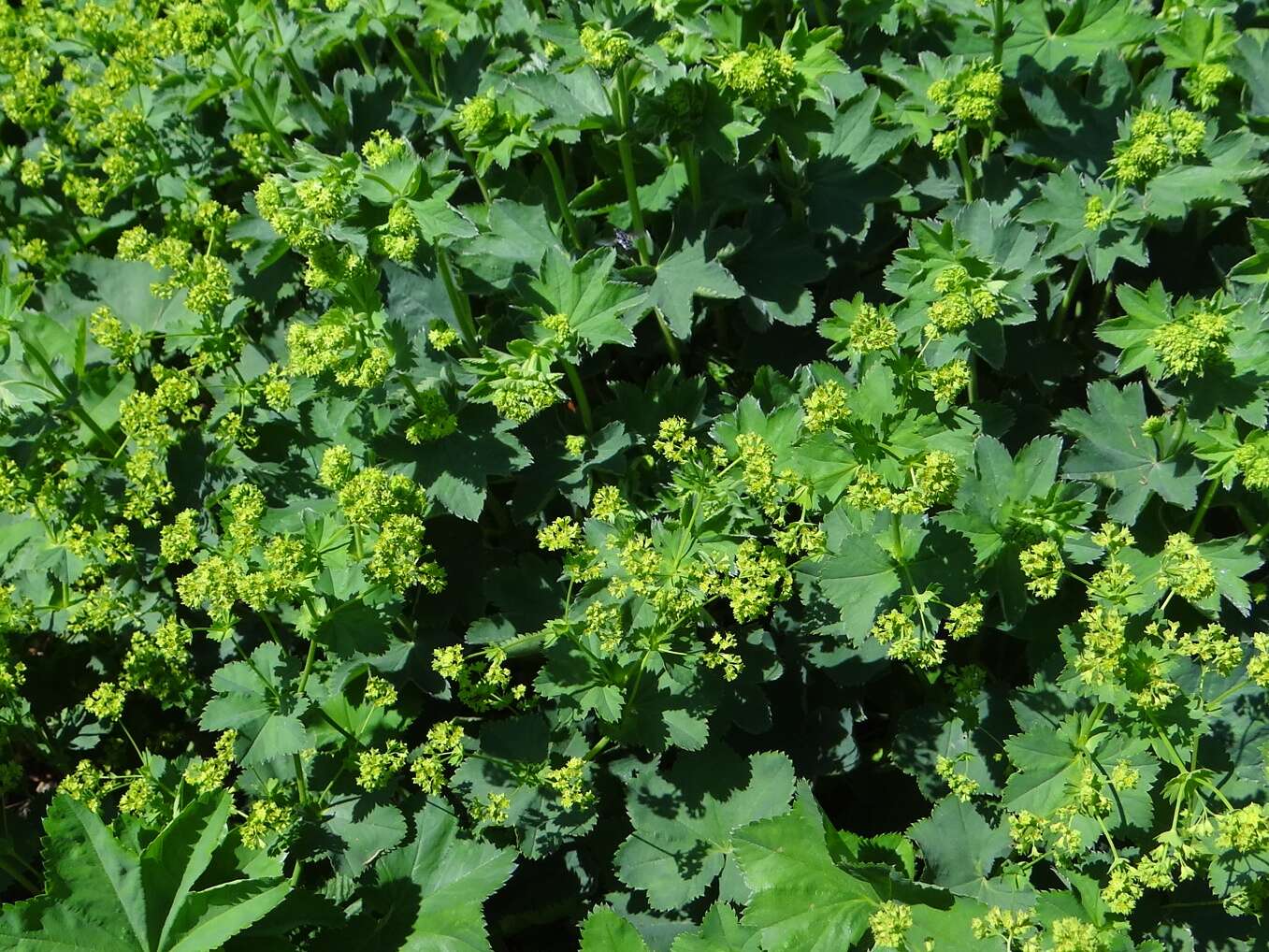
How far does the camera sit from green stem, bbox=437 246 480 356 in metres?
3.74

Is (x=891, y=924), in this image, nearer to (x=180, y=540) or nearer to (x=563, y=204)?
(x=180, y=540)

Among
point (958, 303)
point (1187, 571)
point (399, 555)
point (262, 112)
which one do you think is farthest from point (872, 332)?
point (262, 112)

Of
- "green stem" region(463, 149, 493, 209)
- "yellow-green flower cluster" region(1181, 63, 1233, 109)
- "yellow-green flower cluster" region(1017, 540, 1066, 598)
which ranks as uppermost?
"green stem" region(463, 149, 493, 209)

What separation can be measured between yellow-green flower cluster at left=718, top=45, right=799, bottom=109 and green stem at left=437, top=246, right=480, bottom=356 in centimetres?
112

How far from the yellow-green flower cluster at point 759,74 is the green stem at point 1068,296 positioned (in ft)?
4.18

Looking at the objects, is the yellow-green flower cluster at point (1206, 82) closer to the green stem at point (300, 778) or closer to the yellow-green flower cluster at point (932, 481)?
the yellow-green flower cluster at point (932, 481)

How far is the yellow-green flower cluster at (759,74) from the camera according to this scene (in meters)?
3.55

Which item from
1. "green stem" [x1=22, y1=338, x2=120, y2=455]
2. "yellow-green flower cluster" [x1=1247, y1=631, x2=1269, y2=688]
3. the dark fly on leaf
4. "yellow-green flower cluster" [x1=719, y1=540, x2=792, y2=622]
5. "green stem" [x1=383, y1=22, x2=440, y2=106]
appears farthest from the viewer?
the dark fly on leaf

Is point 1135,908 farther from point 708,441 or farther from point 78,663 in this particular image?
point 78,663

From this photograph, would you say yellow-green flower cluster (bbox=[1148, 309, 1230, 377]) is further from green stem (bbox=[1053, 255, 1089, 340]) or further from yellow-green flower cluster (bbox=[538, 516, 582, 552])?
yellow-green flower cluster (bbox=[538, 516, 582, 552])

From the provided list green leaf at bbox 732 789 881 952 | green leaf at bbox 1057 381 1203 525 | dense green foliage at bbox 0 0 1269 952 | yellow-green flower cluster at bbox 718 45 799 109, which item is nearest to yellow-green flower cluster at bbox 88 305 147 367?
dense green foliage at bbox 0 0 1269 952

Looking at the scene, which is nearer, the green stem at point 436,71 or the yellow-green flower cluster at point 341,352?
the yellow-green flower cluster at point 341,352

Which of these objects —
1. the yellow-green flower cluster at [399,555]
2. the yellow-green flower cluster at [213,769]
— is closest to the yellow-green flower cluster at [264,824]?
the yellow-green flower cluster at [213,769]

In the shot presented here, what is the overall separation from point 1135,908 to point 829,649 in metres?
1.25
